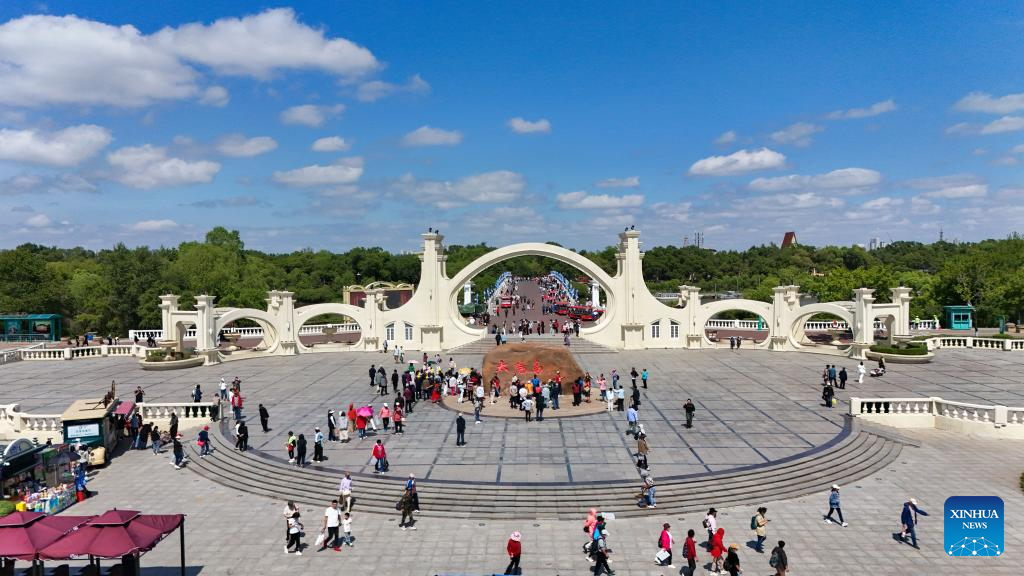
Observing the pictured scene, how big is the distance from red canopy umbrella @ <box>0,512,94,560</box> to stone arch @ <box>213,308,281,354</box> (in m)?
28.4

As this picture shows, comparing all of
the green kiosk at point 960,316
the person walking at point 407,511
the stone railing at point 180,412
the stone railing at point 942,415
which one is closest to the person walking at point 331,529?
the person walking at point 407,511

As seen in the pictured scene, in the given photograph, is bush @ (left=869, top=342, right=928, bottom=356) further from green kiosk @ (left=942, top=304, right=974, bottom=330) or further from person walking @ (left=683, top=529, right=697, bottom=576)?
person walking @ (left=683, top=529, right=697, bottom=576)

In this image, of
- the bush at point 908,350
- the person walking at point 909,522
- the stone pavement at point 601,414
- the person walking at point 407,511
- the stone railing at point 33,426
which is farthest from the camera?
the bush at point 908,350

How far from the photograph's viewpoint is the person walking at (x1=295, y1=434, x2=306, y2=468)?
18767 mm

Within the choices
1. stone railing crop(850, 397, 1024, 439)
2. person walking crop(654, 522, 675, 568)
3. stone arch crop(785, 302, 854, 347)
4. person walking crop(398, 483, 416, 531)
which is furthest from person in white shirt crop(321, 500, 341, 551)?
stone arch crop(785, 302, 854, 347)

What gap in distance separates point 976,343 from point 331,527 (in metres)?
45.6

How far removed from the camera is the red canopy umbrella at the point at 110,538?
37.1ft

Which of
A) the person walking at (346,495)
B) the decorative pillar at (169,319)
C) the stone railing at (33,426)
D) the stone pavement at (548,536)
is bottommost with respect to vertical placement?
the stone pavement at (548,536)

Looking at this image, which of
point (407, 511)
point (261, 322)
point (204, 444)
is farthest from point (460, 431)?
point (261, 322)

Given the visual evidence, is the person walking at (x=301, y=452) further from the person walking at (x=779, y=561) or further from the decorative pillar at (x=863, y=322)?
the decorative pillar at (x=863, y=322)

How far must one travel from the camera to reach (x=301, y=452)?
18.9 meters

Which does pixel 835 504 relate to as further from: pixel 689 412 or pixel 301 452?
pixel 301 452

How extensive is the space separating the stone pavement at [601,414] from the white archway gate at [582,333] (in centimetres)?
204

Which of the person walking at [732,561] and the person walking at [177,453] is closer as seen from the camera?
the person walking at [732,561]
